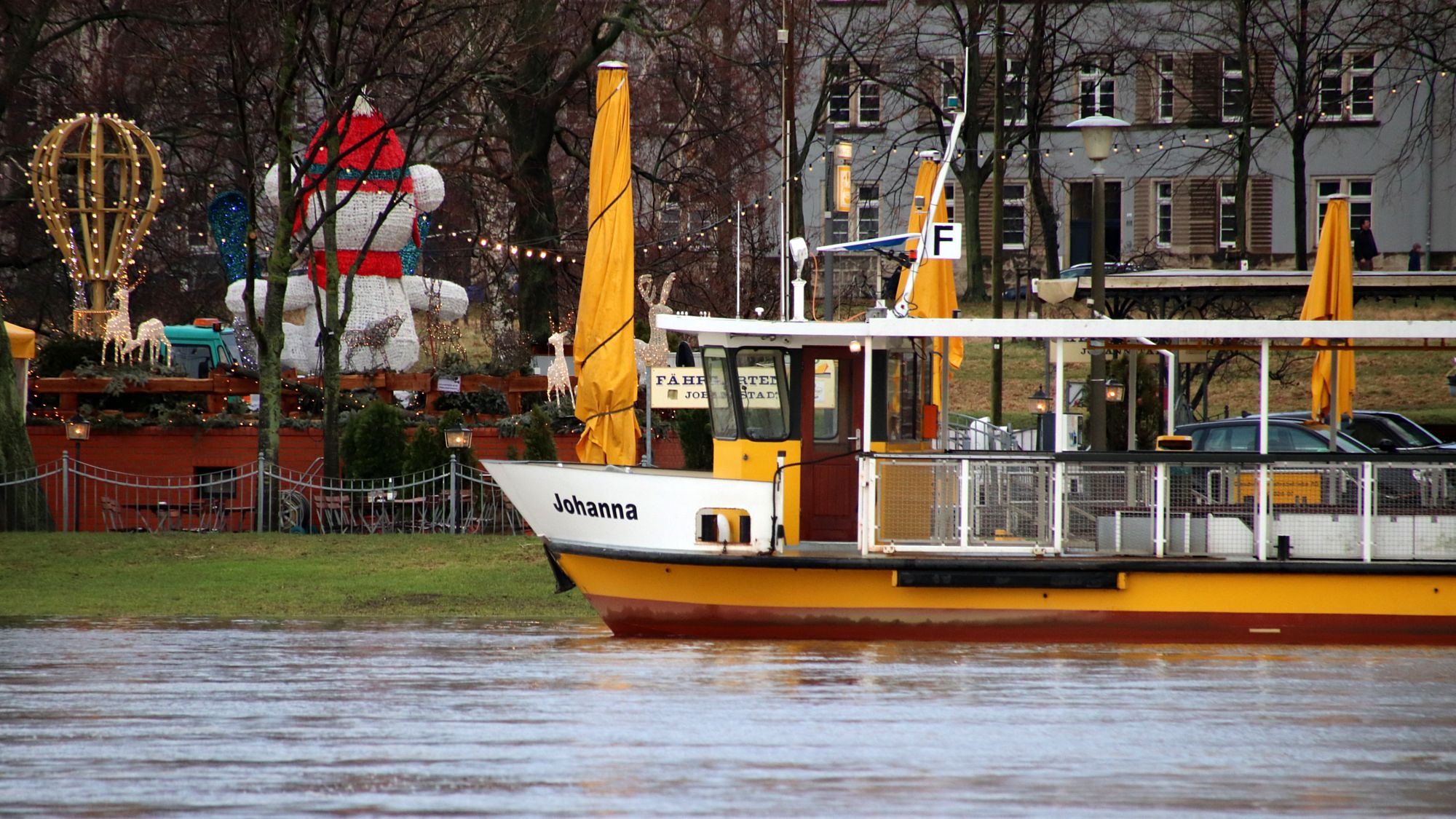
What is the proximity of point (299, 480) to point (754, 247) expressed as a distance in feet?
41.6

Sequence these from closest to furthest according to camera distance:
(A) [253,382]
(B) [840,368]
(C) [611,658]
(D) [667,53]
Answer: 1. (C) [611,658]
2. (B) [840,368]
3. (A) [253,382]
4. (D) [667,53]

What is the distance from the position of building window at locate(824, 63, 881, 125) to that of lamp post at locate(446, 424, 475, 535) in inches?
718

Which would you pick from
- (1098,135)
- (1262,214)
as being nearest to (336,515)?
(1098,135)

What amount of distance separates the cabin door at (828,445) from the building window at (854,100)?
76.7ft

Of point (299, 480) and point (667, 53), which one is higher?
point (667, 53)

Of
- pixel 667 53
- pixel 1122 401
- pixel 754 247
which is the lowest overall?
pixel 1122 401

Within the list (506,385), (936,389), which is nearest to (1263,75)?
(506,385)

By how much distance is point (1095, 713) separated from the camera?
28.6 ft

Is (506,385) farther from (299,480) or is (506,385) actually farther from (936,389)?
(936,389)

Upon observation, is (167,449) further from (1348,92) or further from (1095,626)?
(1348,92)

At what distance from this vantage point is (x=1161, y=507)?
11883 millimetres

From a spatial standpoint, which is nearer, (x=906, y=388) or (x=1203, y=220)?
(x=906, y=388)

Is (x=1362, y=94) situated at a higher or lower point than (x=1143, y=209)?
higher

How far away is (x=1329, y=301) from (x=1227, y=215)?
32168mm
